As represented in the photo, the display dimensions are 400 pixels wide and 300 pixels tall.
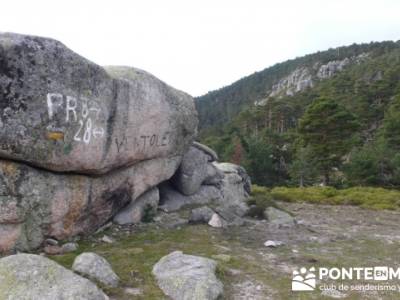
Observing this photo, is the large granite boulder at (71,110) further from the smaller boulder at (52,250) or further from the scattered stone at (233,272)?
the scattered stone at (233,272)

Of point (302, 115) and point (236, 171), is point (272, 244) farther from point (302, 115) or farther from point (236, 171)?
point (302, 115)

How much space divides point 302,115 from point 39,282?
76818mm

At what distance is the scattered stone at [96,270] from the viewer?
8961 mm

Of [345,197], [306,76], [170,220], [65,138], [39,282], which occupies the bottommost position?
[345,197]

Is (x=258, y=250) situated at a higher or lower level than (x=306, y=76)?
lower

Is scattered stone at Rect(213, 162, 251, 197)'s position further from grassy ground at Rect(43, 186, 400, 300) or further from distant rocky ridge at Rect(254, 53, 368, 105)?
distant rocky ridge at Rect(254, 53, 368, 105)

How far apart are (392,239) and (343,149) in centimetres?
2696

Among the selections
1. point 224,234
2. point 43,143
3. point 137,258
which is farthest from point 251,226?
point 43,143

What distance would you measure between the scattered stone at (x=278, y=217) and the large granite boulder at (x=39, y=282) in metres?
10.4

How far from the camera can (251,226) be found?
16281 millimetres

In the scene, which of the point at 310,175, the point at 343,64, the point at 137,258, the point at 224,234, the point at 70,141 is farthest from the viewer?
the point at 343,64

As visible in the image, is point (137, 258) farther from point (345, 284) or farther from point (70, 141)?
point (345, 284)

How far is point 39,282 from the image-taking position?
24.9 feet

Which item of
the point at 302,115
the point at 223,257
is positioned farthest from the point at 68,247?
the point at 302,115
